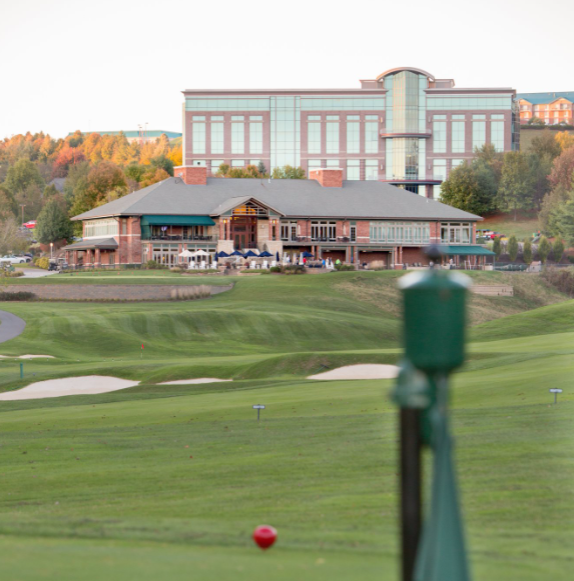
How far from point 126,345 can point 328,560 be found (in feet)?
118

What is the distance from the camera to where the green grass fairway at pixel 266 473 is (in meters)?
7.42

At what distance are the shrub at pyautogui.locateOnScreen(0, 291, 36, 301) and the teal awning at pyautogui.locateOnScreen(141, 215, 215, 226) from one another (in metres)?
24.5

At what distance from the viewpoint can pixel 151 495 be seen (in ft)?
38.6

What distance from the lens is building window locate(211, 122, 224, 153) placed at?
12369cm

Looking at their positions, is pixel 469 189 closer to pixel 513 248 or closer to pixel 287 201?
pixel 513 248

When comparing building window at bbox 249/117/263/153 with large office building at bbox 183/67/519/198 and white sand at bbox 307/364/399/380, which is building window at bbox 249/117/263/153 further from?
white sand at bbox 307/364/399/380

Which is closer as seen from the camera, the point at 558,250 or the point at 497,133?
the point at 558,250

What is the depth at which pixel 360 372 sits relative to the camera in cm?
2909

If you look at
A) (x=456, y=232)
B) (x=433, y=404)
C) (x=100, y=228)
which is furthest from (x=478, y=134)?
(x=433, y=404)

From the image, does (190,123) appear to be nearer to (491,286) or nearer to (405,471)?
(491,286)

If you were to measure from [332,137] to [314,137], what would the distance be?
2636mm

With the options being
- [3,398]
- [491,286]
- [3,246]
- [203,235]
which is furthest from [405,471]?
[3,246]

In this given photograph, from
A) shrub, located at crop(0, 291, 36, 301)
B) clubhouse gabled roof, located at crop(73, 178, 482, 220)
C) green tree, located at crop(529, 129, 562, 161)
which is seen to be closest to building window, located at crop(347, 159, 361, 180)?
green tree, located at crop(529, 129, 562, 161)

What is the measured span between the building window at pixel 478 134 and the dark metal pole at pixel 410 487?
126 meters
